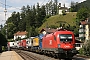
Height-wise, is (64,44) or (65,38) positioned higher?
(65,38)

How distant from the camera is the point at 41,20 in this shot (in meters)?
194

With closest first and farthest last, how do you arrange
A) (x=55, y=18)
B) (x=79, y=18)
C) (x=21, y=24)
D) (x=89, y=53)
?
1. (x=89, y=53)
2. (x=79, y=18)
3. (x=55, y=18)
4. (x=21, y=24)

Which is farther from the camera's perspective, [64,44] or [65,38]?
[65,38]

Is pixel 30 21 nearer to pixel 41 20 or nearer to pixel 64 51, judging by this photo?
pixel 41 20

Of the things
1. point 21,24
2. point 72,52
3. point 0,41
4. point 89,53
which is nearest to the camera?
point 72,52

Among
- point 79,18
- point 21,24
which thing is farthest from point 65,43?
point 21,24

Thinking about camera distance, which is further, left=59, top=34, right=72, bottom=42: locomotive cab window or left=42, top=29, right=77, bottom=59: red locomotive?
left=59, top=34, right=72, bottom=42: locomotive cab window

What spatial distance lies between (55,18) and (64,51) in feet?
519

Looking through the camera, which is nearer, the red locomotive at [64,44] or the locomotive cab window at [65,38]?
the red locomotive at [64,44]

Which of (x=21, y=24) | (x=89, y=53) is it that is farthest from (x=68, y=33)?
(x=21, y=24)

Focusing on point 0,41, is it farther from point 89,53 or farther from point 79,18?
point 79,18

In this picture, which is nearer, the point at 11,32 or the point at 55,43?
the point at 55,43

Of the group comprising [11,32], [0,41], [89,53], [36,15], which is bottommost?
[89,53]

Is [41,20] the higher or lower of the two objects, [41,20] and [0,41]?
the higher
